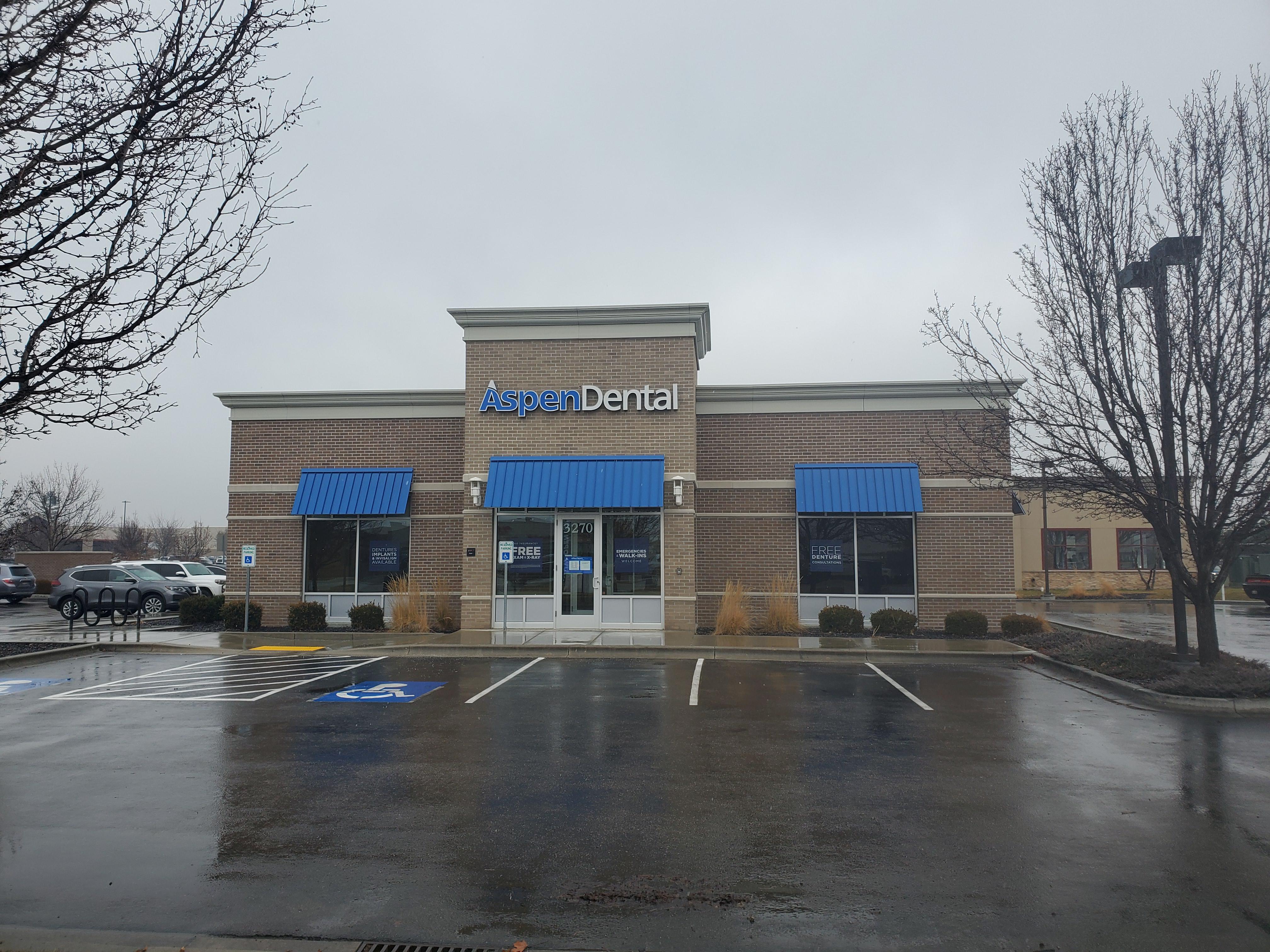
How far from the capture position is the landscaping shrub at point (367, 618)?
1911cm

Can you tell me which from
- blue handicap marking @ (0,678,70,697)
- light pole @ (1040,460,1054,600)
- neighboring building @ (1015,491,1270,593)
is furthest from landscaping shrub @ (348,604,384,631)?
neighboring building @ (1015,491,1270,593)

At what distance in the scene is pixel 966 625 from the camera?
57.9 ft

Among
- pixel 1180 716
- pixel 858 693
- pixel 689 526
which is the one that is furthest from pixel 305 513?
pixel 1180 716

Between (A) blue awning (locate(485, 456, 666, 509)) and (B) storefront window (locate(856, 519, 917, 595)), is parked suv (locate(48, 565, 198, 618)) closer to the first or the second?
(A) blue awning (locate(485, 456, 666, 509))

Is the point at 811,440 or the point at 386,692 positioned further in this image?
the point at 811,440

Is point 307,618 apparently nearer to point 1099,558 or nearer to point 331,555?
point 331,555

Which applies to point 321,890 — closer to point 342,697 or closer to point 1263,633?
point 342,697

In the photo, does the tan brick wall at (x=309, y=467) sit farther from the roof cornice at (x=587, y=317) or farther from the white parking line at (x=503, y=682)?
the white parking line at (x=503, y=682)

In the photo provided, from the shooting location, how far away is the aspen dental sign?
19.2 metres

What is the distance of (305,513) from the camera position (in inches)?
814

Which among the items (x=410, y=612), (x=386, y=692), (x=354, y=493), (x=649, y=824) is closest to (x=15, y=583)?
(x=354, y=493)

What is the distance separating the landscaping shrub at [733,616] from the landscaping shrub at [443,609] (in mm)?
6201

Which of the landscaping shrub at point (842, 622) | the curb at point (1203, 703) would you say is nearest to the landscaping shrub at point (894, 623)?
the landscaping shrub at point (842, 622)

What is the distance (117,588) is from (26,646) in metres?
8.92
